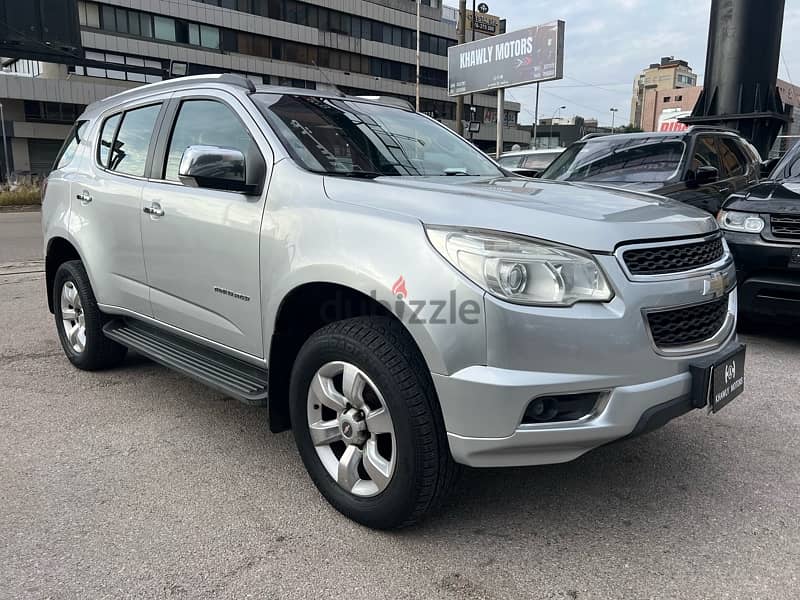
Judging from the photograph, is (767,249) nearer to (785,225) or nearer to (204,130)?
(785,225)

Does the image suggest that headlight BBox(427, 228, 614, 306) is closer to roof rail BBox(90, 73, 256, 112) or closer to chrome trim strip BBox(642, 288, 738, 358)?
chrome trim strip BBox(642, 288, 738, 358)

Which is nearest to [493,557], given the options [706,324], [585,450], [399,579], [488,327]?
[399,579]

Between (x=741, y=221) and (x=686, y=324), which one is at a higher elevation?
(x=741, y=221)

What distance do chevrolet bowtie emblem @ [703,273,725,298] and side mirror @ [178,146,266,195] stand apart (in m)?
1.92

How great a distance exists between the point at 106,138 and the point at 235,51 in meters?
45.1

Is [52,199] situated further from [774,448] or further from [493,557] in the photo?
[774,448]

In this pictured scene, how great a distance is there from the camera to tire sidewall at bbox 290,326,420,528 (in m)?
2.27

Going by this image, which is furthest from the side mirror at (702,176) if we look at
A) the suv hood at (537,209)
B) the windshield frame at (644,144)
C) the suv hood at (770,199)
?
the suv hood at (537,209)

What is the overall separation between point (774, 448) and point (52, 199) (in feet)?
16.0

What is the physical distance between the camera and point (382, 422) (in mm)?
2385

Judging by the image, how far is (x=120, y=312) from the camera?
13.2 ft

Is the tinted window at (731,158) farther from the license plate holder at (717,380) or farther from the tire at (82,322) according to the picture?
the tire at (82,322)

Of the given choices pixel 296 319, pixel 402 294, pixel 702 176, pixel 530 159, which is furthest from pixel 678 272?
pixel 530 159

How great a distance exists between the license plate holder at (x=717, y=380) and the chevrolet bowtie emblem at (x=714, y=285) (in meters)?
0.24
